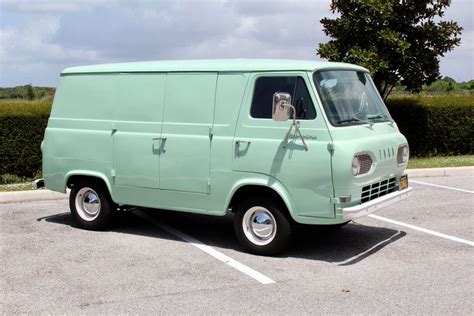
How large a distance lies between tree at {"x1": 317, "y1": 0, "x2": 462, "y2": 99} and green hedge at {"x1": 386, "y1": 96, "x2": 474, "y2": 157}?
22.8 inches

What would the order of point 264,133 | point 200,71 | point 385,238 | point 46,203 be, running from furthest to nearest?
point 46,203
point 385,238
point 200,71
point 264,133

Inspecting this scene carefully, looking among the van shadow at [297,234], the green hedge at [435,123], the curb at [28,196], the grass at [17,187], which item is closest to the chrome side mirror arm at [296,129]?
the van shadow at [297,234]

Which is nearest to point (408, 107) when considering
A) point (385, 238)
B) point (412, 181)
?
point (412, 181)

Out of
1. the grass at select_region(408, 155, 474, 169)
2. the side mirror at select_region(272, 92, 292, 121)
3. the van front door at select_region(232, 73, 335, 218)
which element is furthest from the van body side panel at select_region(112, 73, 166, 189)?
the grass at select_region(408, 155, 474, 169)

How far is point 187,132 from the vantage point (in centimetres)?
725

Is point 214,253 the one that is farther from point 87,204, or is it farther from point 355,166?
point 87,204

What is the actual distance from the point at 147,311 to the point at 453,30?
1296 centimetres

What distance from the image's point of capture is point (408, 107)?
15914 millimetres

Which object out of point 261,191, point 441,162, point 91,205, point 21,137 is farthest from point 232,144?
point 441,162

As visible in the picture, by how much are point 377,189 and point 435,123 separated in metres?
9.70

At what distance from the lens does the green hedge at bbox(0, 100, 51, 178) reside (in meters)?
11.8

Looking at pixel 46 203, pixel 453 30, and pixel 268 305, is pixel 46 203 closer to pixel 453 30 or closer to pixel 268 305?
pixel 268 305

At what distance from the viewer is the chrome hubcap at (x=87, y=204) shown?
8172 millimetres

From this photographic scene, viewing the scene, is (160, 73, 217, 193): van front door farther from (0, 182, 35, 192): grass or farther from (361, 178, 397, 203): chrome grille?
(0, 182, 35, 192): grass
